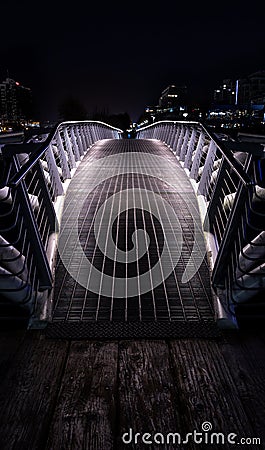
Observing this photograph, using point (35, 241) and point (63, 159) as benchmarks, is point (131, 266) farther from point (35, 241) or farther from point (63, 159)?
point (63, 159)

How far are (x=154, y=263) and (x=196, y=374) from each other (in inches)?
72.1

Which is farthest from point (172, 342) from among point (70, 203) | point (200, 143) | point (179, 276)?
point (200, 143)

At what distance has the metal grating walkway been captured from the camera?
352 centimetres

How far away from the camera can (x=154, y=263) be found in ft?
14.8

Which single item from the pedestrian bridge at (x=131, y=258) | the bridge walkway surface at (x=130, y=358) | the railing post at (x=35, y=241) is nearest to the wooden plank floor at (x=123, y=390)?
the bridge walkway surface at (x=130, y=358)

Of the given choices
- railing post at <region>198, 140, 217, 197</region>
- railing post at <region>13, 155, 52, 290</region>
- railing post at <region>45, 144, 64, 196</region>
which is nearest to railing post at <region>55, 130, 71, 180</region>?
railing post at <region>45, 144, 64, 196</region>

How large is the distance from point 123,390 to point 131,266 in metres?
1.92

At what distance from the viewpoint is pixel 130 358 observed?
9.77 feet

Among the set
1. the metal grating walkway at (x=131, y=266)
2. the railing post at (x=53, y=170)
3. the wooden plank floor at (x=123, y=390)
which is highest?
the railing post at (x=53, y=170)

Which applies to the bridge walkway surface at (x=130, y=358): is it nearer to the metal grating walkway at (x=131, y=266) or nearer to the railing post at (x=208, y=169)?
the metal grating walkway at (x=131, y=266)

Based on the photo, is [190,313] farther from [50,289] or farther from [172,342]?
[50,289]

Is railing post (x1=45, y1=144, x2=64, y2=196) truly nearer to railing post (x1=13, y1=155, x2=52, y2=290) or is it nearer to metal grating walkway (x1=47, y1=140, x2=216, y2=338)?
metal grating walkway (x1=47, y1=140, x2=216, y2=338)

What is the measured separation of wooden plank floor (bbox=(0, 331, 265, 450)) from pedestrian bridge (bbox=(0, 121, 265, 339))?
0.22 m

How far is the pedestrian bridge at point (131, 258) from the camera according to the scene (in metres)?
3.41
